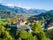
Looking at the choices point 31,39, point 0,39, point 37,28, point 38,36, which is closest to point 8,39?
point 0,39

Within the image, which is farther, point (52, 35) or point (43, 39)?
point (52, 35)

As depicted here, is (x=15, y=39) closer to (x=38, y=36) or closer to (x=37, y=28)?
(x=38, y=36)

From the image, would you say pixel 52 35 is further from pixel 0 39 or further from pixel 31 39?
pixel 0 39

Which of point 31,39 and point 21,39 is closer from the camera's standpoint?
point 31,39

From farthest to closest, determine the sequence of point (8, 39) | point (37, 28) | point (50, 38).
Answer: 1. point (37, 28)
2. point (50, 38)
3. point (8, 39)

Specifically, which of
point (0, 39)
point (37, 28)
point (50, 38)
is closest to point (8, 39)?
point (0, 39)

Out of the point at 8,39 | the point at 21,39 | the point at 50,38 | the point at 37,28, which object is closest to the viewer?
the point at 8,39

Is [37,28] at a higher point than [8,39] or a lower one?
lower

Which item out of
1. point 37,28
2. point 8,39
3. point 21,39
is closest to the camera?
point 8,39

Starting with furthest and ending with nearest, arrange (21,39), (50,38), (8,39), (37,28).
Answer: (37,28), (50,38), (21,39), (8,39)
